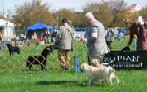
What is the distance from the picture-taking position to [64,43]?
15281mm

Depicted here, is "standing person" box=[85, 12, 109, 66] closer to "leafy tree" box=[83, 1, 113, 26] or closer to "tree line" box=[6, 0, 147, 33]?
"tree line" box=[6, 0, 147, 33]

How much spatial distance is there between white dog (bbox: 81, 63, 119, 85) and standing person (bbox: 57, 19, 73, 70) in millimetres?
4594

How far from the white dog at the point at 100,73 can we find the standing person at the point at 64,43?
459 centimetres

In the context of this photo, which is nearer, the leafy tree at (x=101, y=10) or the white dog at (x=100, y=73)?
the white dog at (x=100, y=73)

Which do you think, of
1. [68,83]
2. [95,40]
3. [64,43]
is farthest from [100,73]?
[64,43]

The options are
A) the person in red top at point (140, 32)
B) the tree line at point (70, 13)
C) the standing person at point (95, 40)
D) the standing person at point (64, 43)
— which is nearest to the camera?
the standing person at point (95, 40)

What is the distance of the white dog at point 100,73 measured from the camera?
34.0 ft

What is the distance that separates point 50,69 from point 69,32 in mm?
1378

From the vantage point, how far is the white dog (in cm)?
1035

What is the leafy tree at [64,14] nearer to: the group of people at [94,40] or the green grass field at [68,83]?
the group of people at [94,40]

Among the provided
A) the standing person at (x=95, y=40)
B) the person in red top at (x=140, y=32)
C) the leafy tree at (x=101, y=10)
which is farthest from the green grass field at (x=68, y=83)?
the leafy tree at (x=101, y=10)

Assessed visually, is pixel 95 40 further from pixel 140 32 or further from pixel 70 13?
pixel 70 13

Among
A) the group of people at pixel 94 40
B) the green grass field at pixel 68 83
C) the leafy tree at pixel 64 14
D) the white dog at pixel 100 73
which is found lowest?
the green grass field at pixel 68 83

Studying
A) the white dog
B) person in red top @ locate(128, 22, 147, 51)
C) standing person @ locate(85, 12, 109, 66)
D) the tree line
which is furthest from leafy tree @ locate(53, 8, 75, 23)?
the white dog
